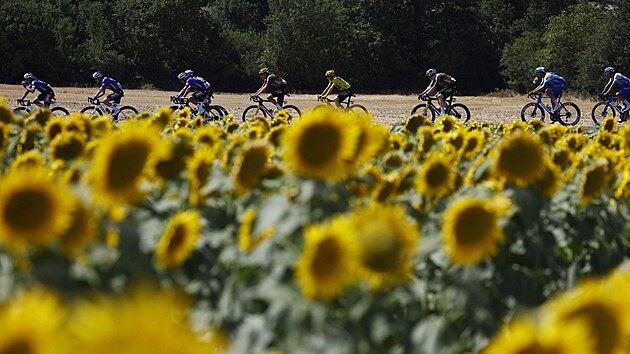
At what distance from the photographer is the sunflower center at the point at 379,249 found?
197 centimetres

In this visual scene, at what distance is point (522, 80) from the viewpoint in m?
52.9

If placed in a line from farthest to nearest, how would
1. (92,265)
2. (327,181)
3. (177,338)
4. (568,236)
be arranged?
(568,236) < (327,181) < (92,265) < (177,338)

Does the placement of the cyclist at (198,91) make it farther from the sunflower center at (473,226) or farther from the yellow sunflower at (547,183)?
the sunflower center at (473,226)

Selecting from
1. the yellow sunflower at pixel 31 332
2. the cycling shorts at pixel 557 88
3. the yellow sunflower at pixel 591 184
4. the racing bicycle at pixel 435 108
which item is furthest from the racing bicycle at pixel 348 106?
the cycling shorts at pixel 557 88

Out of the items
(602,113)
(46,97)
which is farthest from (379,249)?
(602,113)

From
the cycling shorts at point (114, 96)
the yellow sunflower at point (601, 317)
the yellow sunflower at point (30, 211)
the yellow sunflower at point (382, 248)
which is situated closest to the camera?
the yellow sunflower at point (601, 317)

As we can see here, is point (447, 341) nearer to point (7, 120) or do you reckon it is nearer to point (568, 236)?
point (568, 236)

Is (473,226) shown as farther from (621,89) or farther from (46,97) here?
(621,89)

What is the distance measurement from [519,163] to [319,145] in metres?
0.80

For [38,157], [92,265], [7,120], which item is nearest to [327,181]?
[92,265]

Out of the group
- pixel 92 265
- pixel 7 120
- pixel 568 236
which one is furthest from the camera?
pixel 7 120

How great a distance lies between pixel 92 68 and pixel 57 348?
185ft

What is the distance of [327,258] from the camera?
196 cm

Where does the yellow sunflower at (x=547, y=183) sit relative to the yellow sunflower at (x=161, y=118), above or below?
above
